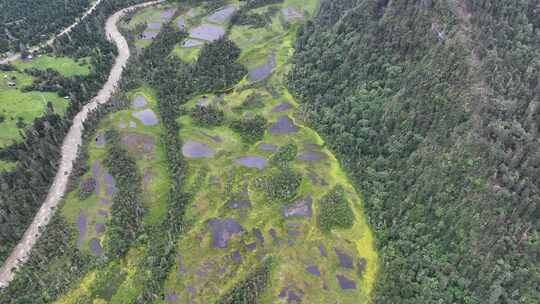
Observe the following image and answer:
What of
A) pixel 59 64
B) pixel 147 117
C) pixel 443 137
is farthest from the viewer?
pixel 59 64

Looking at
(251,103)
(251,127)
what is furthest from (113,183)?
(251,103)

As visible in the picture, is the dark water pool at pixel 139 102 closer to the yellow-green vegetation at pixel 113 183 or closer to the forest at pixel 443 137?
the yellow-green vegetation at pixel 113 183

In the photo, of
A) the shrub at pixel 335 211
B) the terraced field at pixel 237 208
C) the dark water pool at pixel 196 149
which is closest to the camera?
the terraced field at pixel 237 208

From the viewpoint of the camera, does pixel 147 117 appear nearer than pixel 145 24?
Yes

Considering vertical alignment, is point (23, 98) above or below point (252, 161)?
above

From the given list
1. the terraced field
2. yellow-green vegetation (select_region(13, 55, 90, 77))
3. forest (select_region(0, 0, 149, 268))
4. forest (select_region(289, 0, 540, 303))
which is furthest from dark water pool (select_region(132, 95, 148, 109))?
forest (select_region(289, 0, 540, 303))

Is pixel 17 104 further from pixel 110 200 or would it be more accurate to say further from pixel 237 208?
pixel 237 208

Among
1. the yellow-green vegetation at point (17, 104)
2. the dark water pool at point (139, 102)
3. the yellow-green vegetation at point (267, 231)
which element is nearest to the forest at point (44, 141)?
the yellow-green vegetation at point (17, 104)
